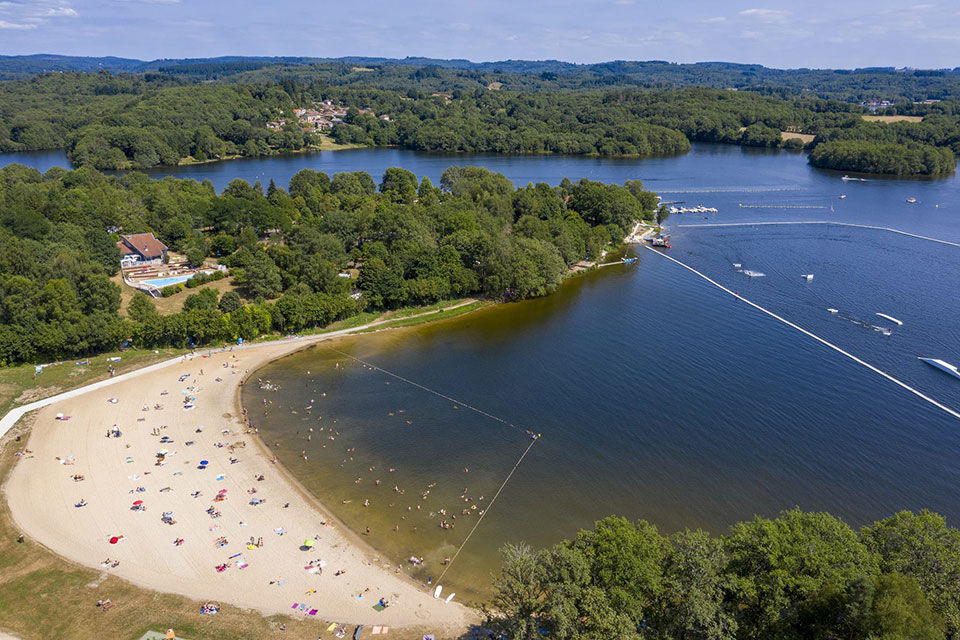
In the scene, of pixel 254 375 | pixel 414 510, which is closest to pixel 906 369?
pixel 414 510

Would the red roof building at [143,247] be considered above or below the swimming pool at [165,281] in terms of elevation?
above

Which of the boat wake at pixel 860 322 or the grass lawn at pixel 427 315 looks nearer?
the boat wake at pixel 860 322

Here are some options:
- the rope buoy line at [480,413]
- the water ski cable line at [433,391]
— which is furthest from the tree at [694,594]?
the water ski cable line at [433,391]

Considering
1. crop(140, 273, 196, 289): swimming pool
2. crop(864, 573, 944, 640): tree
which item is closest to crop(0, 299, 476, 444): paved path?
crop(140, 273, 196, 289): swimming pool

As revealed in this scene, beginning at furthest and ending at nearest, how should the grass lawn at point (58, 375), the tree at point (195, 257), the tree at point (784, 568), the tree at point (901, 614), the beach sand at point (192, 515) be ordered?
the tree at point (195, 257)
the grass lawn at point (58, 375)
the beach sand at point (192, 515)
the tree at point (784, 568)
the tree at point (901, 614)

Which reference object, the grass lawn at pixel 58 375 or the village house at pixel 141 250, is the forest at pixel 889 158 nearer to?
the village house at pixel 141 250

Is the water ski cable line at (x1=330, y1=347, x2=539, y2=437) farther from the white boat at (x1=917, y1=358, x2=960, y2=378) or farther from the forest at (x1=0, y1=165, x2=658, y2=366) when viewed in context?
the white boat at (x1=917, y1=358, x2=960, y2=378)
